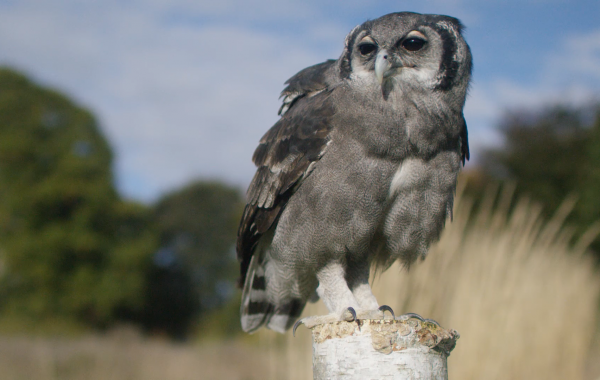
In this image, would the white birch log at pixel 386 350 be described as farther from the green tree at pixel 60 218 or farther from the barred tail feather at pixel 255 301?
the green tree at pixel 60 218

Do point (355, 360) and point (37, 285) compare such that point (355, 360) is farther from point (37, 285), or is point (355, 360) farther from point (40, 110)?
point (40, 110)

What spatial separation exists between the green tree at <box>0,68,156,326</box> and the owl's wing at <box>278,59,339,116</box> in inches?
636

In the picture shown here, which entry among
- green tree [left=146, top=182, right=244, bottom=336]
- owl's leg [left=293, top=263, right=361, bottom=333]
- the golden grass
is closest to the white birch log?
owl's leg [left=293, top=263, right=361, bottom=333]

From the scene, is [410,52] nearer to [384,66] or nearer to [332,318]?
[384,66]

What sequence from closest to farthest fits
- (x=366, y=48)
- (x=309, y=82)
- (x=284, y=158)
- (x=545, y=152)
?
(x=366, y=48) < (x=284, y=158) < (x=309, y=82) < (x=545, y=152)

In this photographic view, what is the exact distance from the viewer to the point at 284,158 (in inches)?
92.7

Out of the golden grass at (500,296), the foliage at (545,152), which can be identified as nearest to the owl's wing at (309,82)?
the golden grass at (500,296)

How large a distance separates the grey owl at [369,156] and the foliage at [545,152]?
1251 centimetres

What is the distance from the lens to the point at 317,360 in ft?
6.04

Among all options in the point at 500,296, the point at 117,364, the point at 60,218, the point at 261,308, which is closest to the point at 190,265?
the point at 60,218

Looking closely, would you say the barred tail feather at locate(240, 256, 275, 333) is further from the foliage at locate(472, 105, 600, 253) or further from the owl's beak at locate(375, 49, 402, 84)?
the foliage at locate(472, 105, 600, 253)

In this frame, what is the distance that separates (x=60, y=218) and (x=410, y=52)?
58.5ft

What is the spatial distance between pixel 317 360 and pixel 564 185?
15692 mm

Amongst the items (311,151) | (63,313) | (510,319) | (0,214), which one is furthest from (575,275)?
(0,214)
